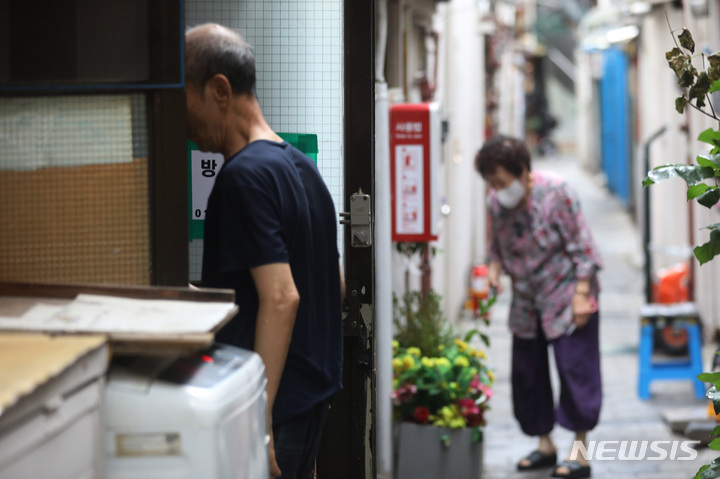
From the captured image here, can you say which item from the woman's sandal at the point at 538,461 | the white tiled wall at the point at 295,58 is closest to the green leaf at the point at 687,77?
the white tiled wall at the point at 295,58

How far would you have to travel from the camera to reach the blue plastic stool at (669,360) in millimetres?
7391

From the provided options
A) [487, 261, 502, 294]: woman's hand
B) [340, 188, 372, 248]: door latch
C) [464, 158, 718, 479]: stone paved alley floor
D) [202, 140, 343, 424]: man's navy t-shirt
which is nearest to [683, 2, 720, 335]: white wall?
[464, 158, 718, 479]: stone paved alley floor

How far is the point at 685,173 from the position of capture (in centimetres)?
277

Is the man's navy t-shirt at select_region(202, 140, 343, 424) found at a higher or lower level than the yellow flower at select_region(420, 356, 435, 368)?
higher

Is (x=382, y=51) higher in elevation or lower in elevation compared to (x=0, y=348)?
higher

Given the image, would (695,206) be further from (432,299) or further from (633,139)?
(633,139)

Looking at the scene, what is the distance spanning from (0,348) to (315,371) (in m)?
1.18

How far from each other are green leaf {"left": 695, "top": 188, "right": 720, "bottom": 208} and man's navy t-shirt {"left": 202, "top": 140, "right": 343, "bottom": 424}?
1.08 meters

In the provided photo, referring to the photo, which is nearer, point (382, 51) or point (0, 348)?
point (0, 348)

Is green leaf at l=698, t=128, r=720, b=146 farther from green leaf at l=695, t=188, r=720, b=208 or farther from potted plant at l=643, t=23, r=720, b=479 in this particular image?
green leaf at l=695, t=188, r=720, b=208

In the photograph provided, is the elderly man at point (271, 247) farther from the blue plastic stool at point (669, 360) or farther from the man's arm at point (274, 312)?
the blue plastic stool at point (669, 360)

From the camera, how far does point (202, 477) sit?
2.07m

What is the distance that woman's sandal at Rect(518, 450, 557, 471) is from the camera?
237 inches

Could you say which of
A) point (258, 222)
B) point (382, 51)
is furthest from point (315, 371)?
point (382, 51)
